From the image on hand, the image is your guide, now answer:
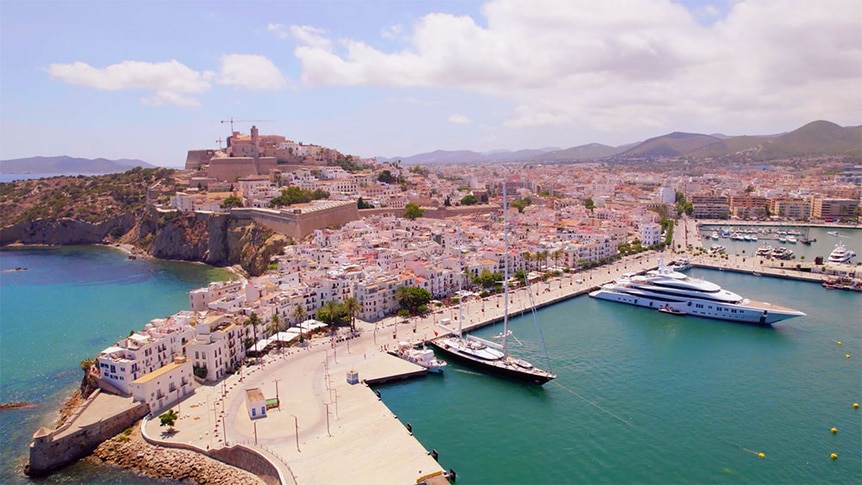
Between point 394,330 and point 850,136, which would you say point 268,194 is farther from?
point 850,136

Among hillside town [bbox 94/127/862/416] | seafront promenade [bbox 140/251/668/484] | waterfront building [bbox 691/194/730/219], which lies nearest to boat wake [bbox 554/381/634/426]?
seafront promenade [bbox 140/251/668/484]

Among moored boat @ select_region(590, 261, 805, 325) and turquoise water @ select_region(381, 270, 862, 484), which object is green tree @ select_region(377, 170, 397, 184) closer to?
moored boat @ select_region(590, 261, 805, 325)

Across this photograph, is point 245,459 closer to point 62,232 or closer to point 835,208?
point 62,232

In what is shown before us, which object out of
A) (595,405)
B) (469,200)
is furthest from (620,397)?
(469,200)

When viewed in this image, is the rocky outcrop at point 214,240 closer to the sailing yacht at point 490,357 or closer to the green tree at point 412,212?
the green tree at point 412,212

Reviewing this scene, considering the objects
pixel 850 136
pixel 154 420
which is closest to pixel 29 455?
pixel 154 420
